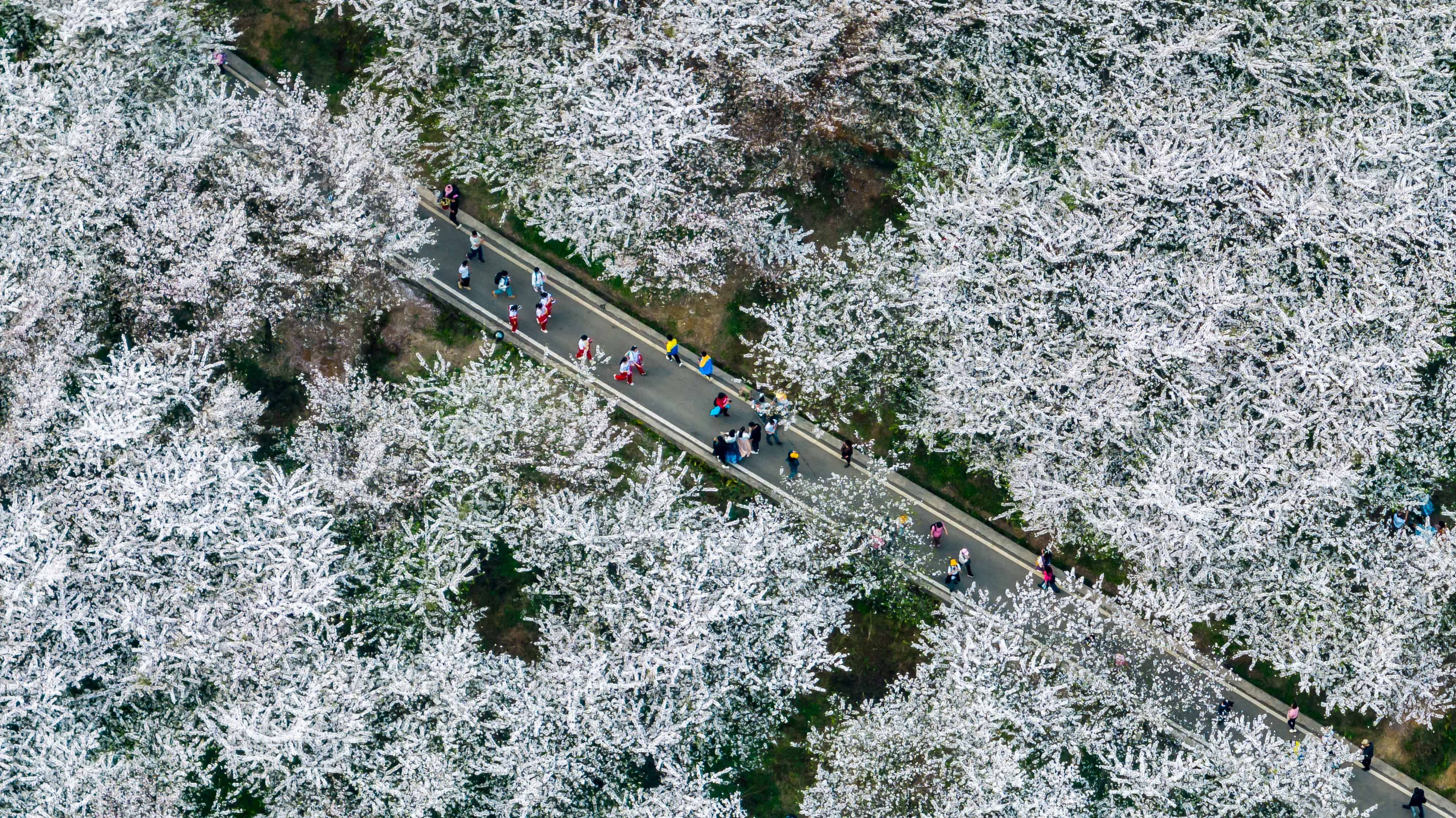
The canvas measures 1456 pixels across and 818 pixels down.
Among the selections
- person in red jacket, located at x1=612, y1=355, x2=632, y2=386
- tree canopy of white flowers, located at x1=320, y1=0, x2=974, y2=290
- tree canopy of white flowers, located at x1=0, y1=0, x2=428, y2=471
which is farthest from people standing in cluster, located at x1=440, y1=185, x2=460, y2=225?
person in red jacket, located at x1=612, y1=355, x2=632, y2=386

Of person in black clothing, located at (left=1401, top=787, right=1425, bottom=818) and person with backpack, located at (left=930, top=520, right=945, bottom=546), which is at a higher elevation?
person with backpack, located at (left=930, top=520, right=945, bottom=546)

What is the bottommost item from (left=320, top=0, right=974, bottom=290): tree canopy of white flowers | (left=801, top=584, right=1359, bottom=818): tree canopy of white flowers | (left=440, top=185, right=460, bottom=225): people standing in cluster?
(left=801, top=584, right=1359, bottom=818): tree canopy of white flowers

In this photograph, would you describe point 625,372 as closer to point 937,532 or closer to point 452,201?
point 452,201

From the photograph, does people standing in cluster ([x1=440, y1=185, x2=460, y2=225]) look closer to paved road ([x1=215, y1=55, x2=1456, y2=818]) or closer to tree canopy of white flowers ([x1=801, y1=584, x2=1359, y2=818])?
paved road ([x1=215, y1=55, x2=1456, y2=818])

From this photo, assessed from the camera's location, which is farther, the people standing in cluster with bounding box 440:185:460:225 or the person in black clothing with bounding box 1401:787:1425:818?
the people standing in cluster with bounding box 440:185:460:225

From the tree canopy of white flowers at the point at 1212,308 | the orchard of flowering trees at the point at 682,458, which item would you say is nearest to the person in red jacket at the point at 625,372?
the orchard of flowering trees at the point at 682,458

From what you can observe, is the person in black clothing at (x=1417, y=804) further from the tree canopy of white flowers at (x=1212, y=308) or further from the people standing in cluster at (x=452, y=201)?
the people standing in cluster at (x=452, y=201)

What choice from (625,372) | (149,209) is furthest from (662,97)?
(149,209)
